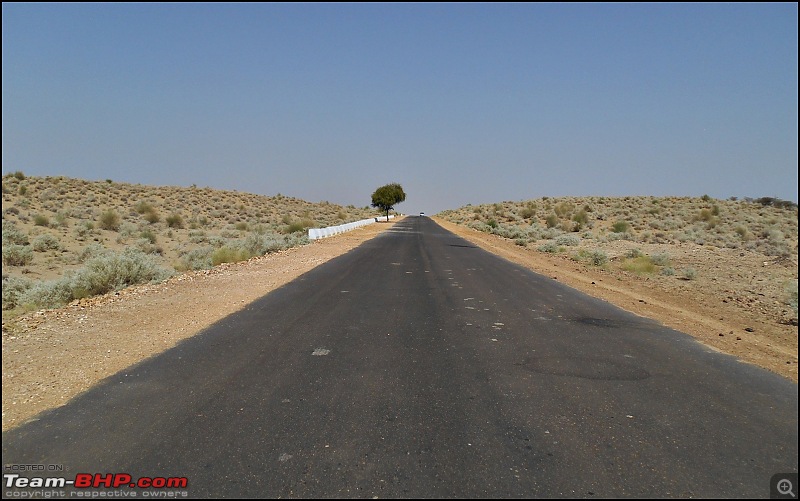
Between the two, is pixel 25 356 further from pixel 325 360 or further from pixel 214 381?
pixel 325 360

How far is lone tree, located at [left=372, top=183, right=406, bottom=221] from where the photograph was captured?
9731 cm

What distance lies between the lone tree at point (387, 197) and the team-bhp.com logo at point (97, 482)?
A: 91567mm

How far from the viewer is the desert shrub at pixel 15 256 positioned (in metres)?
20.1

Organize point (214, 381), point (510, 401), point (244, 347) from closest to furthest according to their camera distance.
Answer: point (510, 401), point (214, 381), point (244, 347)

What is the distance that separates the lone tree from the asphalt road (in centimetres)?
8835

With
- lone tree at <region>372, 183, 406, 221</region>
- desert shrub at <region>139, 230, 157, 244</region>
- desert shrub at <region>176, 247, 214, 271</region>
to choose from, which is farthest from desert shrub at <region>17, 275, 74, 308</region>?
lone tree at <region>372, 183, 406, 221</region>

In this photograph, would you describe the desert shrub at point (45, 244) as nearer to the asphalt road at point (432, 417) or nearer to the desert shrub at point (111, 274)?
the desert shrub at point (111, 274)

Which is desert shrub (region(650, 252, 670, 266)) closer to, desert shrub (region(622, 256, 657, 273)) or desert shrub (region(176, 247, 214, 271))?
desert shrub (region(622, 256, 657, 273))

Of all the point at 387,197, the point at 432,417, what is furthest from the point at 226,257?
the point at 387,197

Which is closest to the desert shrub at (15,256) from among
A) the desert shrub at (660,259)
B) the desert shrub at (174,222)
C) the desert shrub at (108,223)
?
the desert shrub at (108,223)

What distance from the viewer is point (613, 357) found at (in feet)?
21.4

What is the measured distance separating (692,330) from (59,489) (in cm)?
932

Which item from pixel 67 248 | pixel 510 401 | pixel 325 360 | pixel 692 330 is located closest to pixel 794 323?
pixel 692 330

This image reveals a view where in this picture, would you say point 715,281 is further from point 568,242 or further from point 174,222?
point 174,222
